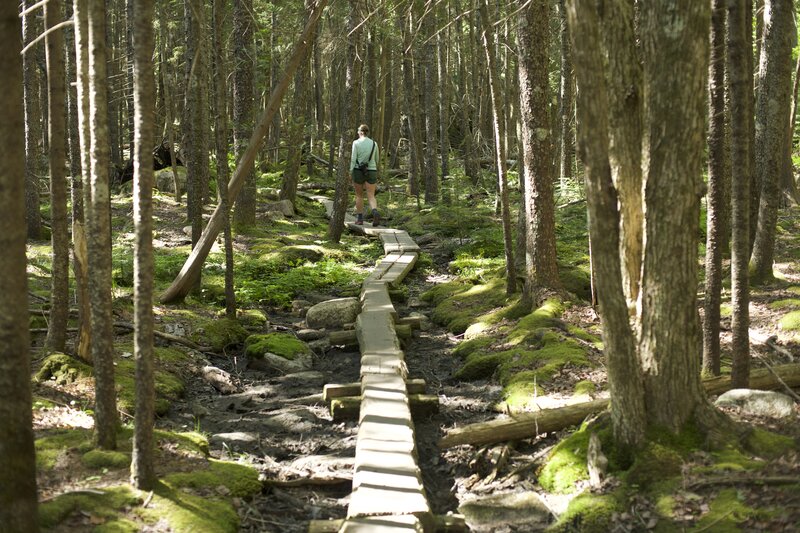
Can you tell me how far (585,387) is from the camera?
6.78 metres

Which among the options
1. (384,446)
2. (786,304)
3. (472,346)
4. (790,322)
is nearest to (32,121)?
(472,346)

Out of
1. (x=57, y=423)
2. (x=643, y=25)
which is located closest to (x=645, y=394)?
(x=643, y=25)

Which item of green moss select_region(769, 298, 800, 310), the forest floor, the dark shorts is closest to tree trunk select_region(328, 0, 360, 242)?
the dark shorts

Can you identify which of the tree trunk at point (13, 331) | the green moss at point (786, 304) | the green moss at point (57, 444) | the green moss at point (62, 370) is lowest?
the green moss at point (57, 444)

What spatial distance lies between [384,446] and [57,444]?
7.81 ft

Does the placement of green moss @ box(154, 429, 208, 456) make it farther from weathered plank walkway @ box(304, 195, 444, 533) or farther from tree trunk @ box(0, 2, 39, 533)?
tree trunk @ box(0, 2, 39, 533)

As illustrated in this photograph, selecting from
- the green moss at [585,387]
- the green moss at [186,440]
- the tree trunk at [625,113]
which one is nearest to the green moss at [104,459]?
the green moss at [186,440]

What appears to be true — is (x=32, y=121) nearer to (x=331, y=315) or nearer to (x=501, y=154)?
(x=331, y=315)

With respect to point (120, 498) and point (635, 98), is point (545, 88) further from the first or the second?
point (120, 498)

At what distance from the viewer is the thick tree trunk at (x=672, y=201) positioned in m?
4.62

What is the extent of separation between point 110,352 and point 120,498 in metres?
0.99

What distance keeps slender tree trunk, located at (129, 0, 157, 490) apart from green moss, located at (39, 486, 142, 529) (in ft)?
0.47

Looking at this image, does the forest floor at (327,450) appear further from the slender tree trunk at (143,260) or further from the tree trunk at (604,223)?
the tree trunk at (604,223)

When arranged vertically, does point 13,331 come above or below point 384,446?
above
